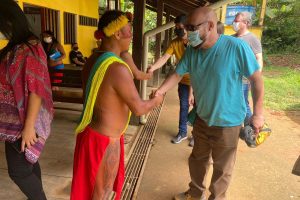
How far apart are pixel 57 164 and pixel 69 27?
22.1ft

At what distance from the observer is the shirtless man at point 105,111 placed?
1896 mm

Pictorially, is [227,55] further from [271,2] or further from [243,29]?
[271,2]

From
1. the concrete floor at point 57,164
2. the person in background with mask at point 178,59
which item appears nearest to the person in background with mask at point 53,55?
the concrete floor at point 57,164

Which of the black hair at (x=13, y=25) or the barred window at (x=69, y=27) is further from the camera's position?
the barred window at (x=69, y=27)

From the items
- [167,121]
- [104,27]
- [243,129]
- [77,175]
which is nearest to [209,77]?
[243,129]

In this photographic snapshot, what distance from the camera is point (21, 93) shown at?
203 centimetres

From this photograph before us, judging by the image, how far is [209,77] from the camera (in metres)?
2.41

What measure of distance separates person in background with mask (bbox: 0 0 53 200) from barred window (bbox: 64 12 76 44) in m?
7.33

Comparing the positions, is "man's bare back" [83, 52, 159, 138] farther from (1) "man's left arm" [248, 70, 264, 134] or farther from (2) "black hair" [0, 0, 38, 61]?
(1) "man's left arm" [248, 70, 264, 134]

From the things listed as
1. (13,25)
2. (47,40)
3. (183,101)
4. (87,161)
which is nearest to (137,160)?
(183,101)

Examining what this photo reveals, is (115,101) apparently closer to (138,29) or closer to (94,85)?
(94,85)

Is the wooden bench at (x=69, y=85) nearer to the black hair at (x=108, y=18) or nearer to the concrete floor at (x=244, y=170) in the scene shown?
the concrete floor at (x=244, y=170)

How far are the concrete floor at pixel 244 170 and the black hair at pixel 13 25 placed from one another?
193 centimetres

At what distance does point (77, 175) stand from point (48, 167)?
1.48m
